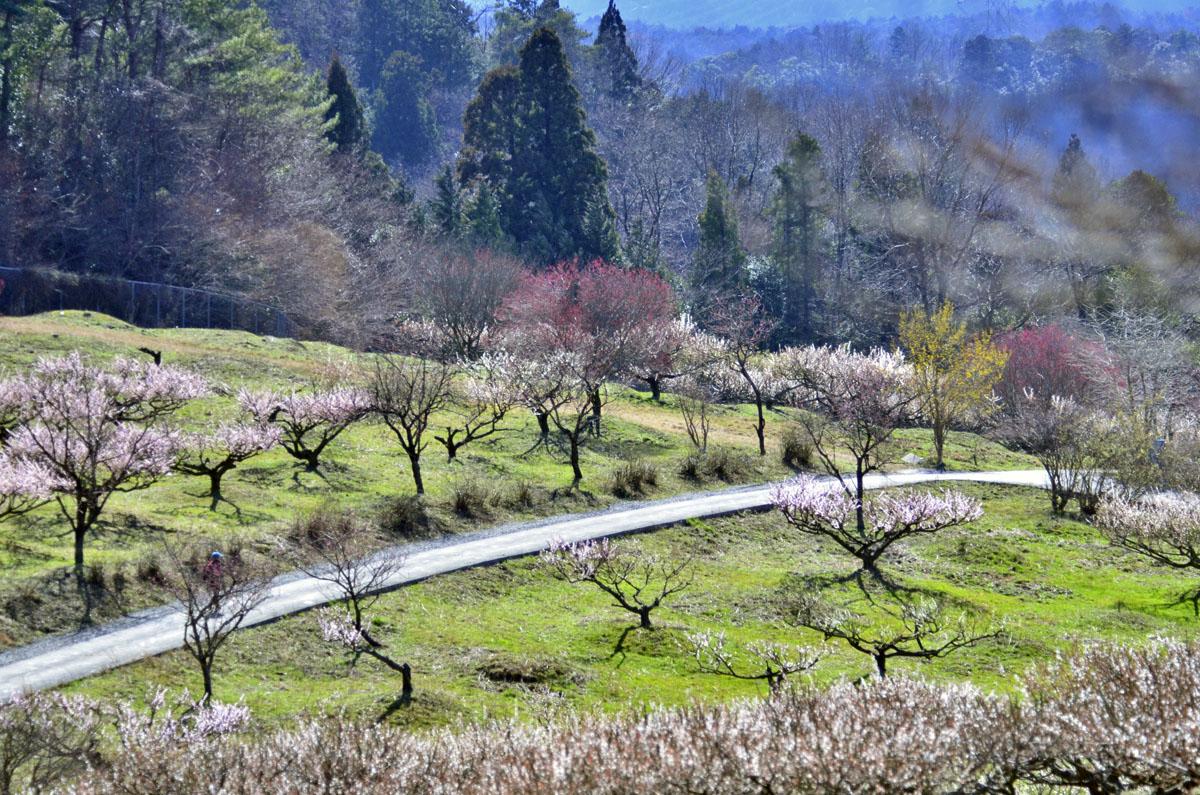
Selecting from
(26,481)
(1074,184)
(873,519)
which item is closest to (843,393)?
(873,519)

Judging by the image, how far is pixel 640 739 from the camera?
929 centimetres

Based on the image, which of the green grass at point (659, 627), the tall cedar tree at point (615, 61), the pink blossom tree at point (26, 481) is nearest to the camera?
the green grass at point (659, 627)

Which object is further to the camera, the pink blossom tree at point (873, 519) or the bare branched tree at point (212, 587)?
the pink blossom tree at point (873, 519)

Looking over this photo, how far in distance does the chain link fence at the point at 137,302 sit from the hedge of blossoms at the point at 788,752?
1616 inches

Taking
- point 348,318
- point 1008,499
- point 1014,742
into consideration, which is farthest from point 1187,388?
point 1014,742

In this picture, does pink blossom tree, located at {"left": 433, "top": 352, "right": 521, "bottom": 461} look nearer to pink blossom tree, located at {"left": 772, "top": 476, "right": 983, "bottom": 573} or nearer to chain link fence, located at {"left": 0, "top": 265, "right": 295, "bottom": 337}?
pink blossom tree, located at {"left": 772, "top": 476, "right": 983, "bottom": 573}

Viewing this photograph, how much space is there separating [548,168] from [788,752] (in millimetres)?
62864

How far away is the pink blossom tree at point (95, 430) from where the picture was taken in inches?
840

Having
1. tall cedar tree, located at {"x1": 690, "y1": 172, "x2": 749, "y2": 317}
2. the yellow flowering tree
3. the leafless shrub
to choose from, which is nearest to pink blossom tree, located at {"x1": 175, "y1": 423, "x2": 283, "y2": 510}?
the leafless shrub

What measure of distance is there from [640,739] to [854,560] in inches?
736

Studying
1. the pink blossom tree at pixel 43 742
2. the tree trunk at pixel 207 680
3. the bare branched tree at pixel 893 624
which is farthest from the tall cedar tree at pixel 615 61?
the pink blossom tree at pixel 43 742

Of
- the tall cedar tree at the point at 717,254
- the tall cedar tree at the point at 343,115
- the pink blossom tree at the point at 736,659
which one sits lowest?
the pink blossom tree at the point at 736,659

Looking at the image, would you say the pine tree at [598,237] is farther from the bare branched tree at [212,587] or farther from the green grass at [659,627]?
the bare branched tree at [212,587]

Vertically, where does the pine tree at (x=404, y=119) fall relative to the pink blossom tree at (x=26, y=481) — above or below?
above
